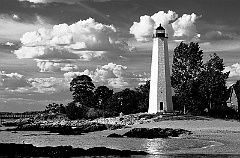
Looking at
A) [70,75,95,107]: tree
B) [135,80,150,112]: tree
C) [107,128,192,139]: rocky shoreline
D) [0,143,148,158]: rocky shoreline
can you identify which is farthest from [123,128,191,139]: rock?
[70,75,95,107]: tree

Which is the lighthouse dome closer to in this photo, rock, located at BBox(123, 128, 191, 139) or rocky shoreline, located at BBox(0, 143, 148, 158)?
rock, located at BBox(123, 128, 191, 139)

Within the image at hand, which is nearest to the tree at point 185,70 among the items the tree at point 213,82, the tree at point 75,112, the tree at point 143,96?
the tree at point 213,82

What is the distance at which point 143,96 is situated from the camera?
270 feet

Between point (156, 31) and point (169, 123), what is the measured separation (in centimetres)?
1566

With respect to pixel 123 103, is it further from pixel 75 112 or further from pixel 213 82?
pixel 213 82

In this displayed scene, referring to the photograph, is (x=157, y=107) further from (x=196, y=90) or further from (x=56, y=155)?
(x=56, y=155)

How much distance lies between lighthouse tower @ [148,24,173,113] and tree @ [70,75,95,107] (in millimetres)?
33929

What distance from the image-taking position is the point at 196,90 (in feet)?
224

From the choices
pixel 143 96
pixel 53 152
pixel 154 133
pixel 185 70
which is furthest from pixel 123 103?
pixel 53 152

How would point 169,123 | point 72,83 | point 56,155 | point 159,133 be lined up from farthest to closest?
point 72,83, point 169,123, point 159,133, point 56,155

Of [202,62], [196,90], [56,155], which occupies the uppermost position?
[202,62]

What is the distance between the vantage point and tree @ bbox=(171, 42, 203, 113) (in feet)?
226

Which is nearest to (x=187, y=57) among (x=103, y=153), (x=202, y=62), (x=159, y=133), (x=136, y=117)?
(x=202, y=62)

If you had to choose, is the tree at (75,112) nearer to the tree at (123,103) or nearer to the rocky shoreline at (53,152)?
the tree at (123,103)
